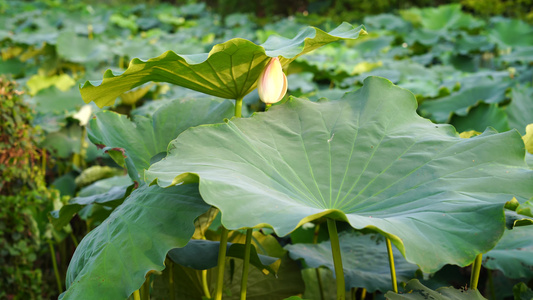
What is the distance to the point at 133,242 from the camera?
2.93 feet

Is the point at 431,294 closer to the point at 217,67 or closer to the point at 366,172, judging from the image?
the point at 366,172

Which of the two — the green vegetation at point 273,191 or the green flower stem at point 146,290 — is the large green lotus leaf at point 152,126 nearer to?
the green vegetation at point 273,191

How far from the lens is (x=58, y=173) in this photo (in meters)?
2.66

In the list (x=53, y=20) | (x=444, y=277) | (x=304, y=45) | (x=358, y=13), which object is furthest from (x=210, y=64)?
(x=358, y=13)

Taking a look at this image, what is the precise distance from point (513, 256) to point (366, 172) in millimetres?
616

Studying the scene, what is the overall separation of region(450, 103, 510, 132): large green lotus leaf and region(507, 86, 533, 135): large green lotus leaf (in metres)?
0.04

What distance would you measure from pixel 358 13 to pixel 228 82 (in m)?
9.49

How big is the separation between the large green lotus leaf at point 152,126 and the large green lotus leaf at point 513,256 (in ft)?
2.71

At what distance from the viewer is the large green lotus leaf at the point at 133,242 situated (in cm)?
86

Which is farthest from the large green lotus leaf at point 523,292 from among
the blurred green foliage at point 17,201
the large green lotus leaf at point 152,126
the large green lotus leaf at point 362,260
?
the blurred green foliage at point 17,201

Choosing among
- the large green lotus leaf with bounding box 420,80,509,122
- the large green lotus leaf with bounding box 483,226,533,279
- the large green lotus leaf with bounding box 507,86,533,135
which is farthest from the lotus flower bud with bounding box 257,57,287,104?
the large green lotus leaf with bounding box 420,80,509,122

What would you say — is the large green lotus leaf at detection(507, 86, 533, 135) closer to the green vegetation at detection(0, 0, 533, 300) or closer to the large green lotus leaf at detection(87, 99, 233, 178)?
the green vegetation at detection(0, 0, 533, 300)

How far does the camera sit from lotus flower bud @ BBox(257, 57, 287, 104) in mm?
1063

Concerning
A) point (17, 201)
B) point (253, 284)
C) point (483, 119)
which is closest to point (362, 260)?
point (253, 284)
